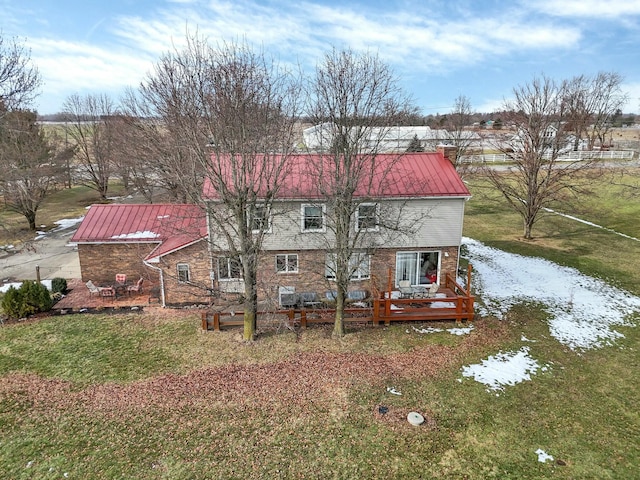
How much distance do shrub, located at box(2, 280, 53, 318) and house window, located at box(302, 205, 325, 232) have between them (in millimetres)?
10799

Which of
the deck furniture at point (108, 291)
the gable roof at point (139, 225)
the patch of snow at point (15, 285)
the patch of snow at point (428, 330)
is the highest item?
the gable roof at point (139, 225)

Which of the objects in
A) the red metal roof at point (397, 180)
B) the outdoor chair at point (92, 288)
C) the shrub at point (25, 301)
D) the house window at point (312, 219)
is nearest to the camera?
the shrub at point (25, 301)

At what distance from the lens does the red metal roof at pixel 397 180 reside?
1594 cm

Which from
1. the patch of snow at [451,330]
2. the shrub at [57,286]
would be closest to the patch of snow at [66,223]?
the shrub at [57,286]

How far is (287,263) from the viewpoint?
1733cm

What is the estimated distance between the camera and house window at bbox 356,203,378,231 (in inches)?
631

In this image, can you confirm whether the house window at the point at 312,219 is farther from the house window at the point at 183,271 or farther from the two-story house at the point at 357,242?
the house window at the point at 183,271


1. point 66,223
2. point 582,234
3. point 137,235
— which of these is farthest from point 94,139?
point 582,234

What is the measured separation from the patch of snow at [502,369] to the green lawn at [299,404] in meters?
0.31

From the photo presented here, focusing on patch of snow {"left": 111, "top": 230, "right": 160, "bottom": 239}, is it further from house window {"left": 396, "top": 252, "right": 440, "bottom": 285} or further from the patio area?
house window {"left": 396, "top": 252, "right": 440, "bottom": 285}

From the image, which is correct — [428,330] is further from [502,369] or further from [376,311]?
[502,369]

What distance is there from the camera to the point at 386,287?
18031mm

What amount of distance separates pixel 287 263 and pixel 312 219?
7.22ft

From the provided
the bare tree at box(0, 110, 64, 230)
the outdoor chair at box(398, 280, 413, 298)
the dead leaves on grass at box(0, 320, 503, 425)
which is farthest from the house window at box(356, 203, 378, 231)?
the bare tree at box(0, 110, 64, 230)
